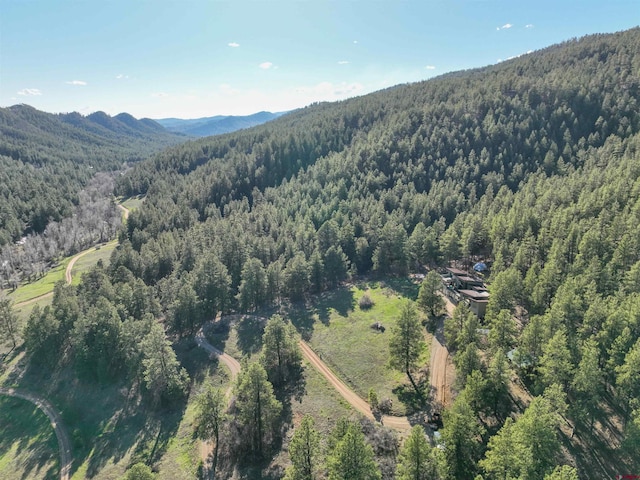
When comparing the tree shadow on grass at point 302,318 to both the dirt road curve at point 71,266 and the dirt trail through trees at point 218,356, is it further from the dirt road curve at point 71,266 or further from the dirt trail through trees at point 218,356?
the dirt road curve at point 71,266

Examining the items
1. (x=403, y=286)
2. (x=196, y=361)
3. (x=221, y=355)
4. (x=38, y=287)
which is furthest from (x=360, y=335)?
(x=38, y=287)

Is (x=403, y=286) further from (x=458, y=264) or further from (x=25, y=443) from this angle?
(x=25, y=443)

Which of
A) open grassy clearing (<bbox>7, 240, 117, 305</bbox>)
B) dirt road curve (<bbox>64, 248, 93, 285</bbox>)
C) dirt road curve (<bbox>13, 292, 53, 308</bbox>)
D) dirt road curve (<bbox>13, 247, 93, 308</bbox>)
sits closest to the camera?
dirt road curve (<bbox>13, 292, 53, 308</bbox>)

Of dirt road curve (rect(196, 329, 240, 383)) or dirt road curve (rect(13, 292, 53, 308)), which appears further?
dirt road curve (rect(13, 292, 53, 308))

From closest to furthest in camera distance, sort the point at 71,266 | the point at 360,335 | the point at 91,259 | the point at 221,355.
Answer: the point at 360,335
the point at 221,355
the point at 71,266
the point at 91,259

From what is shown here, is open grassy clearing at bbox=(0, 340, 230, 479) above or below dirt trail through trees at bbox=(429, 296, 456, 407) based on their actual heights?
below

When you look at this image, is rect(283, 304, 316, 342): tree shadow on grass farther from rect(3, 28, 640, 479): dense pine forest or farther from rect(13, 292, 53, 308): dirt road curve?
rect(13, 292, 53, 308): dirt road curve

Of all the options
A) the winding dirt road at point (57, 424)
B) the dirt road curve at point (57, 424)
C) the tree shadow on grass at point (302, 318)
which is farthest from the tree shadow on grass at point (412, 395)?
the dirt road curve at point (57, 424)

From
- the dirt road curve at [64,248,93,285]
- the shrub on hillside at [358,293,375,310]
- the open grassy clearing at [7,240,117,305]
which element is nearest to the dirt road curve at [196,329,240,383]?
the shrub on hillside at [358,293,375,310]
